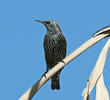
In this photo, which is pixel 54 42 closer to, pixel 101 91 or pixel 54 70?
pixel 101 91

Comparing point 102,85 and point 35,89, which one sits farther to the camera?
point 102,85

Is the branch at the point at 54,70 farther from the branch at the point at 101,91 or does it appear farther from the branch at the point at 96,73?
the branch at the point at 101,91

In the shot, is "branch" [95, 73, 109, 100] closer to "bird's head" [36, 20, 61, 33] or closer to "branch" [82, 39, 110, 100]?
"branch" [82, 39, 110, 100]

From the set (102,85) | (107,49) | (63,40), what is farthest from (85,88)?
(63,40)

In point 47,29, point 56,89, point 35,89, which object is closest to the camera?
point 35,89

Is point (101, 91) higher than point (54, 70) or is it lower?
lower

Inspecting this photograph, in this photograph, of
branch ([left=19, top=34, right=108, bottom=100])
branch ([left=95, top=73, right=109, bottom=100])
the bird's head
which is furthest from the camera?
the bird's head

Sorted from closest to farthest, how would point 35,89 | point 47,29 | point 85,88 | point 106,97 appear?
point 35,89
point 106,97
point 85,88
point 47,29

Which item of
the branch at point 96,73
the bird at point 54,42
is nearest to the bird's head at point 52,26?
the bird at point 54,42

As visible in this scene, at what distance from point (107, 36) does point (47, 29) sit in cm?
249

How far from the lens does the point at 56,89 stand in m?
5.11

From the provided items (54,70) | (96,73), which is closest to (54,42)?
(96,73)

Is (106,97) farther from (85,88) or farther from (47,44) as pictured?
(47,44)

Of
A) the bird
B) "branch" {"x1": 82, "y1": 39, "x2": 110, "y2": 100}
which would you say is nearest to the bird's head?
the bird
